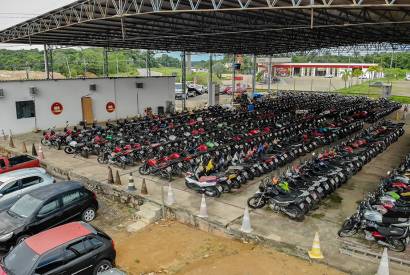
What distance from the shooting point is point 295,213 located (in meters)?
8.24

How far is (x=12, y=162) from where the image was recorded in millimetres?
11328

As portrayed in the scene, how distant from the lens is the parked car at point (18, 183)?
8.80 meters

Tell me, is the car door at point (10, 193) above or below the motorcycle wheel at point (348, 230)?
above

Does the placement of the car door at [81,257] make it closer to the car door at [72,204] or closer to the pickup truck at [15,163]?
the car door at [72,204]

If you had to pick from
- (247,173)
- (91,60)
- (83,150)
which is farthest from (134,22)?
(91,60)

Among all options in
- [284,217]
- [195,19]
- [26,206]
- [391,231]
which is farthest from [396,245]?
[195,19]

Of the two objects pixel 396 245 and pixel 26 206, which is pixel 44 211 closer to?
pixel 26 206

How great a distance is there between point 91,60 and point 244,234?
5680 cm

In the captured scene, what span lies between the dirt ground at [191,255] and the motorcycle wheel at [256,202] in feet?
5.07

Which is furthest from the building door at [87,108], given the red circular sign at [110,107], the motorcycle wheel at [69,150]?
the motorcycle wheel at [69,150]

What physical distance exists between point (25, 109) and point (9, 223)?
12.3m

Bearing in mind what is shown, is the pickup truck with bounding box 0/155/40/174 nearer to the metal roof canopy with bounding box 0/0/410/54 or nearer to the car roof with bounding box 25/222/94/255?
the car roof with bounding box 25/222/94/255

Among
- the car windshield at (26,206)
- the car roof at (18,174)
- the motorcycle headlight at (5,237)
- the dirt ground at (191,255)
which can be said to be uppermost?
the car roof at (18,174)

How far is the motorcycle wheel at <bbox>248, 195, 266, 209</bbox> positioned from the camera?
8.97 metres
